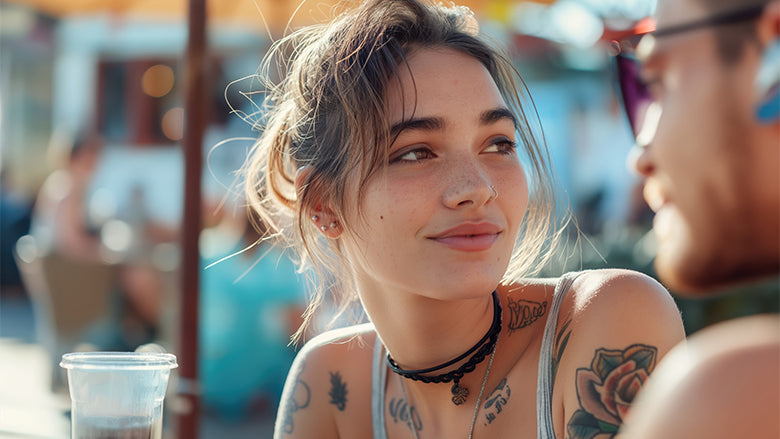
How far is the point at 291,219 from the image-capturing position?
2.47m

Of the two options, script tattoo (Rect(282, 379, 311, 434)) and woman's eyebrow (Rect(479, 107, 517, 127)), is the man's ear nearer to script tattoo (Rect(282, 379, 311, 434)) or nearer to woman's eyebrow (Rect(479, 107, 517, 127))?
woman's eyebrow (Rect(479, 107, 517, 127))

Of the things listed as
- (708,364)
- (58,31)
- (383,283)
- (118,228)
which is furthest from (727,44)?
(58,31)

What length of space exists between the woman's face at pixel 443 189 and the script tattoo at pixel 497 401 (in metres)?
0.30

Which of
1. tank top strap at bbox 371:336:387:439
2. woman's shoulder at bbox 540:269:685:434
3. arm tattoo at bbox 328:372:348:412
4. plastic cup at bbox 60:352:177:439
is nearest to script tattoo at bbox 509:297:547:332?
woman's shoulder at bbox 540:269:685:434

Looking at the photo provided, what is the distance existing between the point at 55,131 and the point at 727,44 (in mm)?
15139

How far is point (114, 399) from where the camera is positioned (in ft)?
4.96

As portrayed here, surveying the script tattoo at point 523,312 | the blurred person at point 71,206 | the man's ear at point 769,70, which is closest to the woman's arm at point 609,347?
the script tattoo at point 523,312

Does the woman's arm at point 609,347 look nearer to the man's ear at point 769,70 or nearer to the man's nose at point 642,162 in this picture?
the man's nose at point 642,162

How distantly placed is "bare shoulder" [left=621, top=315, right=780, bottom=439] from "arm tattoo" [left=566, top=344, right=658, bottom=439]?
73cm

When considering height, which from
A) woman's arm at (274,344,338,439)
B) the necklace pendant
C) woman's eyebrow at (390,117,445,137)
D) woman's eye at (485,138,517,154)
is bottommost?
woman's arm at (274,344,338,439)

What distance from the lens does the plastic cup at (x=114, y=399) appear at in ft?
4.92

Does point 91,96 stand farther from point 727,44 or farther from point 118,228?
point 727,44

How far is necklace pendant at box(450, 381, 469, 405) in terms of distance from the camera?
2.01 m

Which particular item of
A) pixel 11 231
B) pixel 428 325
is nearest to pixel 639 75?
pixel 428 325
